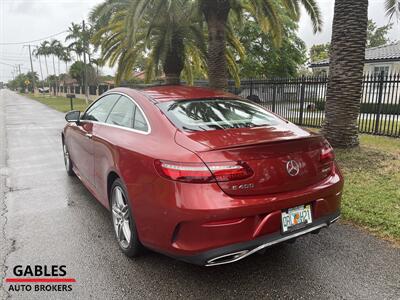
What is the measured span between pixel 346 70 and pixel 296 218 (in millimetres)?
5259

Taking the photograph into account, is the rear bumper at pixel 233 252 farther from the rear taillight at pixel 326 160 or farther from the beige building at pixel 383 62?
the beige building at pixel 383 62

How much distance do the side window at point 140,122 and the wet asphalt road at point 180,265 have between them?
1.22 m

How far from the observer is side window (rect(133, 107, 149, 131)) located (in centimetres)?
321

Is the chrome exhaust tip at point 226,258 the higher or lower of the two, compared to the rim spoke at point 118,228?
higher

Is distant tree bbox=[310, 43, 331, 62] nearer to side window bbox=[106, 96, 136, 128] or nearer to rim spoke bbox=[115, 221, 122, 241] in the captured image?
side window bbox=[106, 96, 136, 128]

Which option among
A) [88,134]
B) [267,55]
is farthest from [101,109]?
[267,55]

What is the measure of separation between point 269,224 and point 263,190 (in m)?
0.26

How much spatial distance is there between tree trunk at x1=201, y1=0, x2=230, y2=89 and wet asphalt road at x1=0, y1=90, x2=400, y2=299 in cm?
663

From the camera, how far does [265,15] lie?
423 inches

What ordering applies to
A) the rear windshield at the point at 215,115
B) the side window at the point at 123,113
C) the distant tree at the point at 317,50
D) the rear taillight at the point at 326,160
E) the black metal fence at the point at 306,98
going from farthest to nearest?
the distant tree at the point at 317,50 < the black metal fence at the point at 306,98 < the side window at the point at 123,113 < the rear windshield at the point at 215,115 < the rear taillight at the point at 326,160

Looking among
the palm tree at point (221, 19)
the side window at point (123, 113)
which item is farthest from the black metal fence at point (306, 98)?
the side window at point (123, 113)

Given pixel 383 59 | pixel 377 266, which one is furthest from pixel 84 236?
pixel 383 59

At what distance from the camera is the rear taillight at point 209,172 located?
2.47 meters

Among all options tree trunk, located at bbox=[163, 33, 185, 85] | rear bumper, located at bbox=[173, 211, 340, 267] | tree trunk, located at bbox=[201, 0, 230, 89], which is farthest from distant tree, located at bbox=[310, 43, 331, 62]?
rear bumper, located at bbox=[173, 211, 340, 267]
